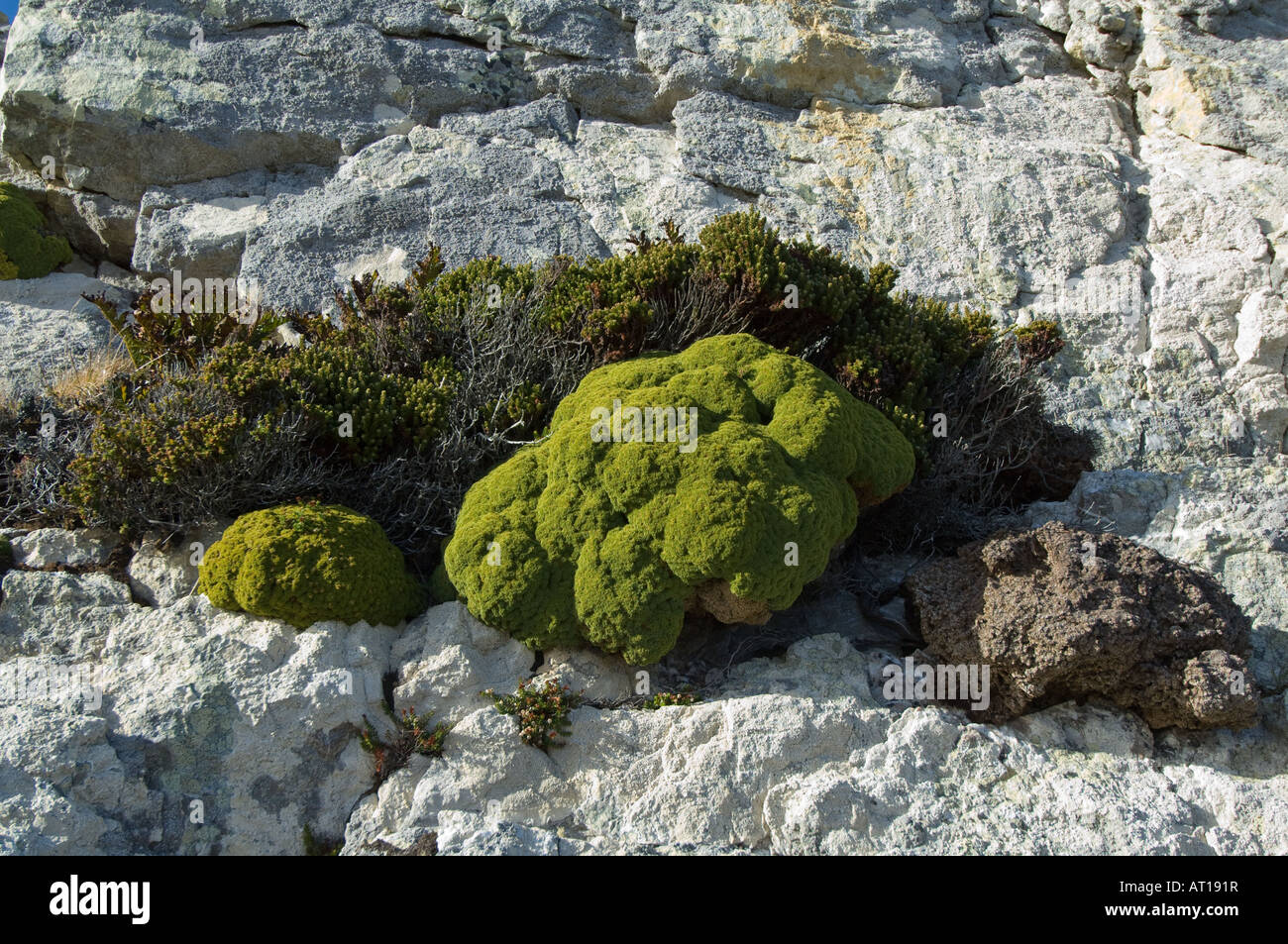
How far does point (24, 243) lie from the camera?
412 inches

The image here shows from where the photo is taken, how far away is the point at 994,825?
531 cm

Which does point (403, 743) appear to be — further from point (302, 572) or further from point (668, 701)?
point (668, 701)

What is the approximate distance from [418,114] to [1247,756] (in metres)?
10.1

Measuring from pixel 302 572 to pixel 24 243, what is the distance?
706 centimetres

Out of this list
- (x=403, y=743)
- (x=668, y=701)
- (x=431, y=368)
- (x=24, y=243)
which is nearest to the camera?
(x=403, y=743)

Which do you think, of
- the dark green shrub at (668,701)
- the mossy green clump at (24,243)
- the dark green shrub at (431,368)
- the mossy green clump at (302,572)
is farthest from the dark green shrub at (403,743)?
the mossy green clump at (24,243)

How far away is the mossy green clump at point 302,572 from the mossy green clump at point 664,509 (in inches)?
17.8

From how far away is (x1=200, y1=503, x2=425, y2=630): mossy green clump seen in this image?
5875 mm

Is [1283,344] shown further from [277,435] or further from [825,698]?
[277,435]

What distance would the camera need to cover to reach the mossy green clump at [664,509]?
588 cm

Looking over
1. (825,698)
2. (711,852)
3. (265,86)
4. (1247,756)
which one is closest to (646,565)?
(825,698)

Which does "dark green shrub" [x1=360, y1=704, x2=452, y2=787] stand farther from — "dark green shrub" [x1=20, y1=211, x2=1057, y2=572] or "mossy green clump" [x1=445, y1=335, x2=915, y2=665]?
"dark green shrub" [x1=20, y1=211, x2=1057, y2=572]

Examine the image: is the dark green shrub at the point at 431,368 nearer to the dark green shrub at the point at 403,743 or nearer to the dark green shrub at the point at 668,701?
the dark green shrub at the point at 403,743

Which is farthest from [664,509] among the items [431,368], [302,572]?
[431,368]
